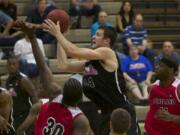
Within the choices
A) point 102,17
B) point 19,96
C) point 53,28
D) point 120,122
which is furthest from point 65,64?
point 102,17

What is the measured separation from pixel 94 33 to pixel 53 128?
565cm

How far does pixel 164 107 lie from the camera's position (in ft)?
22.2

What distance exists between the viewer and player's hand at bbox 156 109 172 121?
6569 millimetres

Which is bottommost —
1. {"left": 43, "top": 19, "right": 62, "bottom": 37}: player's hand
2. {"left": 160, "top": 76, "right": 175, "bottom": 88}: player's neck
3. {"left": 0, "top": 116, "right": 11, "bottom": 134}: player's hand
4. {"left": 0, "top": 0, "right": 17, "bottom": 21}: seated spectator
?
{"left": 0, "top": 116, "right": 11, "bottom": 134}: player's hand

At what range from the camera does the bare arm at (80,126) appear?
517cm

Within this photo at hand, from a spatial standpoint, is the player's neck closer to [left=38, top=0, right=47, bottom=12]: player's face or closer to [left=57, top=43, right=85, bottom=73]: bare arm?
[left=57, top=43, right=85, bottom=73]: bare arm

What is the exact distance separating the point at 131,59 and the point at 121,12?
1623 mm

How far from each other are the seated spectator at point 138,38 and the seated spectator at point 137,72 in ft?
1.31

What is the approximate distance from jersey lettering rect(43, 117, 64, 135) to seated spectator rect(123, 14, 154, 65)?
5962 millimetres

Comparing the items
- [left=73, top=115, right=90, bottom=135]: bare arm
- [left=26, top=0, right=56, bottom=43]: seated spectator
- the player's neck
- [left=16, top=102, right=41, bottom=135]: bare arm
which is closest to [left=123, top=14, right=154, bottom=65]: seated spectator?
[left=26, top=0, right=56, bottom=43]: seated spectator

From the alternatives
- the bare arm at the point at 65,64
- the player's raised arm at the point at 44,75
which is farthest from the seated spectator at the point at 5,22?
the player's raised arm at the point at 44,75

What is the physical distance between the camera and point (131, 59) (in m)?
10.7

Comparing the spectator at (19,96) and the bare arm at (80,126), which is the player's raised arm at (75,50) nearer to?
the bare arm at (80,126)

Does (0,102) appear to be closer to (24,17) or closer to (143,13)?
(24,17)
